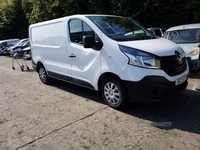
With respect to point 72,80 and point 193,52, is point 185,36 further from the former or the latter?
point 72,80

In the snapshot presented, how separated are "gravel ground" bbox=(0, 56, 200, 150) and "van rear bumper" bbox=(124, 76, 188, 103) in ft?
1.27

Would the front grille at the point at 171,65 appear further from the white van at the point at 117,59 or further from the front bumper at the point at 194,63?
the front bumper at the point at 194,63

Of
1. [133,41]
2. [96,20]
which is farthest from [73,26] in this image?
[133,41]

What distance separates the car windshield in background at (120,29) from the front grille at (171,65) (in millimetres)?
859

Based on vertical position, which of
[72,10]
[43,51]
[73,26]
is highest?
[72,10]

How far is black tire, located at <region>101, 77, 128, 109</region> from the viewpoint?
3.86 m

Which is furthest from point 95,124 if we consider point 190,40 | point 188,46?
point 190,40

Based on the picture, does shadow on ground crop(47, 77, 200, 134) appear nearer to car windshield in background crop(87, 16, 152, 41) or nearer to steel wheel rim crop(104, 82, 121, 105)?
steel wheel rim crop(104, 82, 121, 105)

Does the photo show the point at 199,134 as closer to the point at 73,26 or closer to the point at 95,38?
the point at 95,38

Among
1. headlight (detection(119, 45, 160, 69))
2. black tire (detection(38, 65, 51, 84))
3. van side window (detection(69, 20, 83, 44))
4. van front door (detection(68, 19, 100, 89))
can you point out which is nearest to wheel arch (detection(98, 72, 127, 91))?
van front door (detection(68, 19, 100, 89))

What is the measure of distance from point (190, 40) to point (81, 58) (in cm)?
398

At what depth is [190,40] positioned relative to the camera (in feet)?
21.6

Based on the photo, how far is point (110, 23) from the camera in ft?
14.7

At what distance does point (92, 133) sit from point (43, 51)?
3.53 metres
